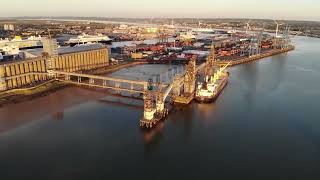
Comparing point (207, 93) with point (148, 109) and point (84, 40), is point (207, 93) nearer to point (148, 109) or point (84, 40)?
point (148, 109)

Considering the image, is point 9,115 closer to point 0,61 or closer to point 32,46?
point 0,61

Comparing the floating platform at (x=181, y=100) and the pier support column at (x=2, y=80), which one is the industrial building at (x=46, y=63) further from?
the floating platform at (x=181, y=100)

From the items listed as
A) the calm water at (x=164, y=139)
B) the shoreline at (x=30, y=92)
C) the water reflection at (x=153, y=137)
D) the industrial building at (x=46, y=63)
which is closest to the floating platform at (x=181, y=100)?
the calm water at (x=164, y=139)

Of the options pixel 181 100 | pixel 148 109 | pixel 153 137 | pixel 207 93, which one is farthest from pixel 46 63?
pixel 153 137

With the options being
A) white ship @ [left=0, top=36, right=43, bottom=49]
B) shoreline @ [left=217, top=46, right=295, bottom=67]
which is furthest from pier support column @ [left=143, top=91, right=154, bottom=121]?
white ship @ [left=0, top=36, right=43, bottom=49]

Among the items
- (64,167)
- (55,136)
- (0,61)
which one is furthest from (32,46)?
(64,167)
